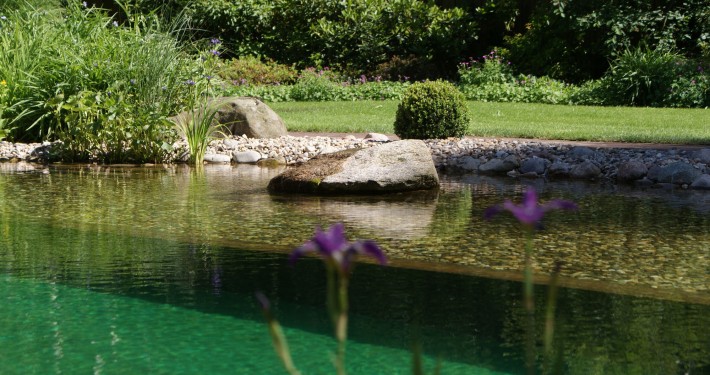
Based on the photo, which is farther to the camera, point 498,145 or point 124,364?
point 498,145

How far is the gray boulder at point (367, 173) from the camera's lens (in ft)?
24.4

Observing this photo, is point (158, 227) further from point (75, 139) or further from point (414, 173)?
point (75, 139)

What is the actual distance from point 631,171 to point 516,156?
4.20 feet

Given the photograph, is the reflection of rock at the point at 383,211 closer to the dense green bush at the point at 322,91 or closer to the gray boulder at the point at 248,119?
the gray boulder at the point at 248,119

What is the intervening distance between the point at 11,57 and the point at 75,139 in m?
2.44

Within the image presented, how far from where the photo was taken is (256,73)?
18.1m

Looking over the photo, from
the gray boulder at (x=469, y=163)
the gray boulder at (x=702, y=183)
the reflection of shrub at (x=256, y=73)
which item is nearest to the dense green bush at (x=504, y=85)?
the reflection of shrub at (x=256, y=73)

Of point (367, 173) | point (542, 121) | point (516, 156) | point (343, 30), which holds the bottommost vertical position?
point (367, 173)

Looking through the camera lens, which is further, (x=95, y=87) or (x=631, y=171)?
(x=95, y=87)

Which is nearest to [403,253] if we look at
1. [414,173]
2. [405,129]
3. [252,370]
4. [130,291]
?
[130,291]

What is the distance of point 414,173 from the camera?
759 centimetres

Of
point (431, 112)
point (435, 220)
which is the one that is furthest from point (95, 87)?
point (435, 220)

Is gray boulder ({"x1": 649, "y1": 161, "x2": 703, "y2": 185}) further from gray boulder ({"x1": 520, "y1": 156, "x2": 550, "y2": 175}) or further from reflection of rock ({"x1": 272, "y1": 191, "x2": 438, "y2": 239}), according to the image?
reflection of rock ({"x1": 272, "y1": 191, "x2": 438, "y2": 239})

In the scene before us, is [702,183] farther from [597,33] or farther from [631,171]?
[597,33]
